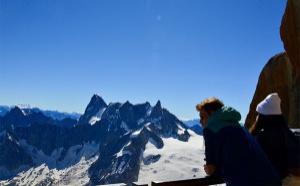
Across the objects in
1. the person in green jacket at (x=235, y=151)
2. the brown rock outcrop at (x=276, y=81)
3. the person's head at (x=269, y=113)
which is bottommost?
the person in green jacket at (x=235, y=151)

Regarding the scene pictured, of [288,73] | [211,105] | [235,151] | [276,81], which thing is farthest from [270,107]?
[276,81]

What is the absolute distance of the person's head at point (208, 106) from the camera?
5.96 m

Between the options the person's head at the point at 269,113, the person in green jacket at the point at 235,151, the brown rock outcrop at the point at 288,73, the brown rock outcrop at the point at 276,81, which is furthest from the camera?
the brown rock outcrop at the point at 276,81

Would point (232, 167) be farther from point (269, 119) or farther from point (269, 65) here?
point (269, 65)

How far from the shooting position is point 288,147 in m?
5.94

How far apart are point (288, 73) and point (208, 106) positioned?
2447 cm

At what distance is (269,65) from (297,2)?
6996mm

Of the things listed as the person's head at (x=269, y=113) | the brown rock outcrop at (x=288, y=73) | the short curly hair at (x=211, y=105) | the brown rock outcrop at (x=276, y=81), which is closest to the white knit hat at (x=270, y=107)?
the person's head at (x=269, y=113)

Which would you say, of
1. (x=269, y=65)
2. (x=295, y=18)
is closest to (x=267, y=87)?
(x=269, y=65)

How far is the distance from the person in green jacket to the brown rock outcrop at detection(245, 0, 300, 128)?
59.2 ft

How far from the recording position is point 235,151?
525 cm

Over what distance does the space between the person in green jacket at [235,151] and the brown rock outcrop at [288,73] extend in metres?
18.0

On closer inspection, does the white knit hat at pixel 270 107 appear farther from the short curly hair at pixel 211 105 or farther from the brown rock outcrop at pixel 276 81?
the brown rock outcrop at pixel 276 81

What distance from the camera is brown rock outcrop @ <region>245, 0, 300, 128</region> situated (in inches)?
964
